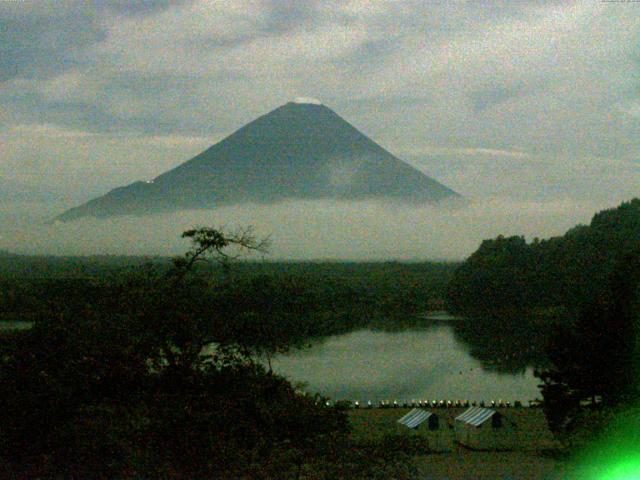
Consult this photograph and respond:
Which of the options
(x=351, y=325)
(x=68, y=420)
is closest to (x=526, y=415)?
(x=68, y=420)

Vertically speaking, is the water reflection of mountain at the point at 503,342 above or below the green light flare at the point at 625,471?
below

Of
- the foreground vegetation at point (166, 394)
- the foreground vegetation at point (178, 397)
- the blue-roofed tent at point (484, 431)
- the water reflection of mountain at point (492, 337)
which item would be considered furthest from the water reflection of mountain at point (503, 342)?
the foreground vegetation at point (166, 394)

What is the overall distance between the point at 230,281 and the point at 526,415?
7113mm

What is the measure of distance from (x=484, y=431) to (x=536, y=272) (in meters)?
25.3

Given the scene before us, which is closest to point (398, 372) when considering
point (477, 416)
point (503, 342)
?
point (503, 342)

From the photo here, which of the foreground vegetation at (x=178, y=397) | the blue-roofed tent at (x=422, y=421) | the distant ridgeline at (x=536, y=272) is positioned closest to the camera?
the foreground vegetation at (x=178, y=397)

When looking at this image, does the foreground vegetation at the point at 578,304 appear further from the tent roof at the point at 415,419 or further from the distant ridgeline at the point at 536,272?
the tent roof at the point at 415,419

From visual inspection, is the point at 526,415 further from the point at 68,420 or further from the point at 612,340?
the point at 68,420

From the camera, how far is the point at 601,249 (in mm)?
33562

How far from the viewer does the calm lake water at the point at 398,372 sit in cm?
1541

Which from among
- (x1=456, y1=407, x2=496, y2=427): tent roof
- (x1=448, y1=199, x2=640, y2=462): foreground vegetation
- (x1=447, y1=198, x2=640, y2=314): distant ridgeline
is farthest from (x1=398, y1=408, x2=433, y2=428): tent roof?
(x1=447, y1=198, x2=640, y2=314): distant ridgeline

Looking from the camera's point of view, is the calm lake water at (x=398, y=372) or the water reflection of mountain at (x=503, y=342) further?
the water reflection of mountain at (x=503, y=342)

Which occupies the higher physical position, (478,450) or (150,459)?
(150,459)

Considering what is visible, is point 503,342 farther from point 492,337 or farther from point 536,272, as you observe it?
point 536,272
